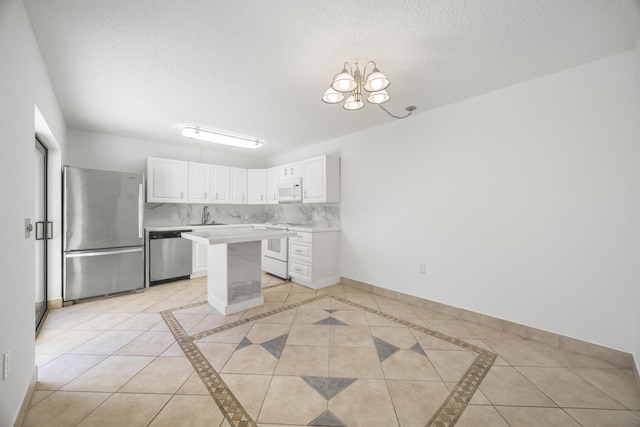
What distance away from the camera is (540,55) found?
2.03 metres

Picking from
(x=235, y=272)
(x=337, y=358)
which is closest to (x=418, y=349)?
(x=337, y=358)

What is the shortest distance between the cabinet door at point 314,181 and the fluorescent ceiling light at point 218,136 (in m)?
0.98

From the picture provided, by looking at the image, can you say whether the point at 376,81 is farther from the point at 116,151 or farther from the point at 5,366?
the point at 116,151

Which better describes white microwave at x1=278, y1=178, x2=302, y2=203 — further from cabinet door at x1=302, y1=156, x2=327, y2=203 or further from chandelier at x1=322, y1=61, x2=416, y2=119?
chandelier at x1=322, y1=61, x2=416, y2=119

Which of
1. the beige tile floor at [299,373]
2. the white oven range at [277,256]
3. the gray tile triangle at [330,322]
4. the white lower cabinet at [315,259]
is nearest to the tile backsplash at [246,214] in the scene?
the white lower cabinet at [315,259]

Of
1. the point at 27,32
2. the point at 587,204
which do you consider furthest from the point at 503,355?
the point at 27,32

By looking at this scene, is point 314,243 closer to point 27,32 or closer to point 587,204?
point 587,204

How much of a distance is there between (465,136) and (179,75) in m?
3.01

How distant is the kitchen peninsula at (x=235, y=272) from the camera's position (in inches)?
113

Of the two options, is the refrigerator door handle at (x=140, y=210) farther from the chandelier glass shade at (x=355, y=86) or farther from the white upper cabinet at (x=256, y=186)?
the chandelier glass shade at (x=355, y=86)

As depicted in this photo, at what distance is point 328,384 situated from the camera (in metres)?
1.73

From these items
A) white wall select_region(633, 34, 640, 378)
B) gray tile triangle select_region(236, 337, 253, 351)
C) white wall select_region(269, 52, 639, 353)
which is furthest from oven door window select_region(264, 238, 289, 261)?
white wall select_region(633, 34, 640, 378)

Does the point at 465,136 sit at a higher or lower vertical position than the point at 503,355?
higher

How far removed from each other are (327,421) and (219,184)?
453 centimetres
